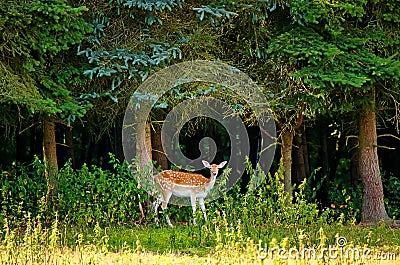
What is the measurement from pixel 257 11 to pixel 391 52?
8.13 ft

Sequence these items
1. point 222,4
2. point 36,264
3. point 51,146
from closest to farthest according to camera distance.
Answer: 1. point 36,264
2. point 222,4
3. point 51,146

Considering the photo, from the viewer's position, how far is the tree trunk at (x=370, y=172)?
46.2 feet

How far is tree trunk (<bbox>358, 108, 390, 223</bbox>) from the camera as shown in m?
14.1

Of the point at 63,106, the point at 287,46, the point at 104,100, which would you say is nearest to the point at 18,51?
the point at 63,106

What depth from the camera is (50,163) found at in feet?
45.2

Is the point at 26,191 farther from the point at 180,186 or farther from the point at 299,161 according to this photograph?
the point at 299,161

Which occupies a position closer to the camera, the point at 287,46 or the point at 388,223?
the point at 287,46

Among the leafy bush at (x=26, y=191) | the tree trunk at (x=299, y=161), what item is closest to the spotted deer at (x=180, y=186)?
the leafy bush at (x=26, y=191)

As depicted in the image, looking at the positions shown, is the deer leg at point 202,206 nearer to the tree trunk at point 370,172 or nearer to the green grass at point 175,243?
the green grass at point 175,243

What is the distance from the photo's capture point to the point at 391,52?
12734mm

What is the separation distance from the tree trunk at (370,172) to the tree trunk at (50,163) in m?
5.91

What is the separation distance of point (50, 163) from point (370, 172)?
6166mm

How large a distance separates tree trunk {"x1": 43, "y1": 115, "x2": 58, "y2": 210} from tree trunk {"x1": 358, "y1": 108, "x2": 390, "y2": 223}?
19.4 feet

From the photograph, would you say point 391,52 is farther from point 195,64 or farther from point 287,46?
point 195,64
